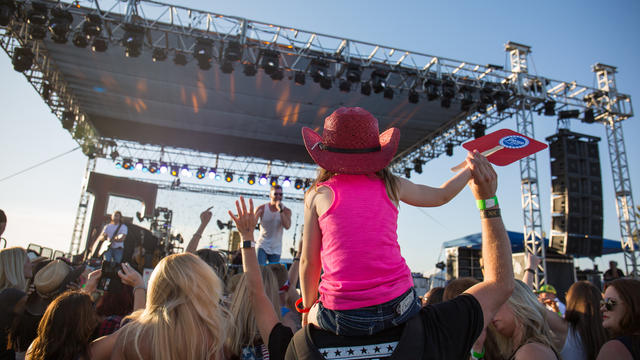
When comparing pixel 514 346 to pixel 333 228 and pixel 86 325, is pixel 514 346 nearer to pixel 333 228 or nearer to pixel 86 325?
pixel 333 228

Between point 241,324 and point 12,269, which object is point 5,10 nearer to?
point 12,269

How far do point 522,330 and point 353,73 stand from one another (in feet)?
25.7

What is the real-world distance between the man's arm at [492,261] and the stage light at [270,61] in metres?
7.80

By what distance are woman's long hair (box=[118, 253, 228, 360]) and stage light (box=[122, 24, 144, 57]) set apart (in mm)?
7473

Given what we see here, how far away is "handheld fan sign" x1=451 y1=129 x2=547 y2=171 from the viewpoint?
1.16m

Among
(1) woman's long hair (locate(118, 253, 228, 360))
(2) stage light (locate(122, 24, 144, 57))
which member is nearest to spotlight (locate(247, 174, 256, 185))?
(2) stage light (locate(122, 24, 144, 57))

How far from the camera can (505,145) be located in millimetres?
1181

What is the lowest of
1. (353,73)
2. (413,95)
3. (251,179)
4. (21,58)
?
(251,179)

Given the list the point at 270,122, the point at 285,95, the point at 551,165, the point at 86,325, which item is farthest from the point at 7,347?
the point at 551,165

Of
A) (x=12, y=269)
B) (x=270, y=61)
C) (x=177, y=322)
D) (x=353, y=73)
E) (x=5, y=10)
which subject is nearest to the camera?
(x=177, y=322)

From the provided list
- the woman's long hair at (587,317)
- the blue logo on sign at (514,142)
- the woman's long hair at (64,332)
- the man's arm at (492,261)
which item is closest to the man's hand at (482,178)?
the man's arm at (492,261)

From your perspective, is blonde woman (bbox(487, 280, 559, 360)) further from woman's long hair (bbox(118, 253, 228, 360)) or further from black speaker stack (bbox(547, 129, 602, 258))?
black speaker stack (bbox(547, 129, 602, 258))

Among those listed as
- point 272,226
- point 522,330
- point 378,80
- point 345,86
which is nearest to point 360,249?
point 522,330

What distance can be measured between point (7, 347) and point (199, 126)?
36.0 feet
